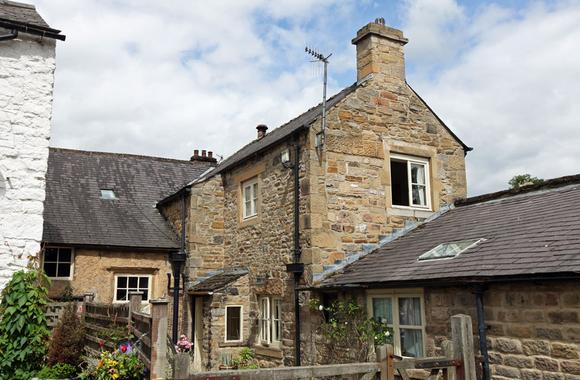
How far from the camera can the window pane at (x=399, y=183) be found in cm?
1285

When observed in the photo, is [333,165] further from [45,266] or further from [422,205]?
[45,266]

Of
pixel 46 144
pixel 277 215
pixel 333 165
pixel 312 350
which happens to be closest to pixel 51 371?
pixel 46 144


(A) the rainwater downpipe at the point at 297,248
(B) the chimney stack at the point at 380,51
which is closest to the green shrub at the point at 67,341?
(A) the rainwater downpipe at the point at 297,248

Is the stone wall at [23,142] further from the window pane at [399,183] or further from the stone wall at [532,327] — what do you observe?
the window pane at [399,183]

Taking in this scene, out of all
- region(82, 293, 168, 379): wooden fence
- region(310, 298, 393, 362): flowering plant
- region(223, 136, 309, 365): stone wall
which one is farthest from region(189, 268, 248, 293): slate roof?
region(310, 298, 393, 362): flowering plant

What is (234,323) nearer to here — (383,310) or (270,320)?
(270,320)

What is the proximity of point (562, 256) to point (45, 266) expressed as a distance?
12810mm

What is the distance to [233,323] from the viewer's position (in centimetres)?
1347

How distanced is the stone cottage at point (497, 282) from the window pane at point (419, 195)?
4.80ft

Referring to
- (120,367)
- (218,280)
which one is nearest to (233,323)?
(218,280)

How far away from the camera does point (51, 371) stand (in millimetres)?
9727

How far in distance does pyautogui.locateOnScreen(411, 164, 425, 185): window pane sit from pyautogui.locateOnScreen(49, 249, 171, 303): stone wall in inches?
307

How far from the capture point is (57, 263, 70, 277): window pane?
578 inches

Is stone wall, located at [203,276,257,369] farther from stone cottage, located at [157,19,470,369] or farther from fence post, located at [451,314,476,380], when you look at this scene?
fence post, located at [451,314,476,380]
